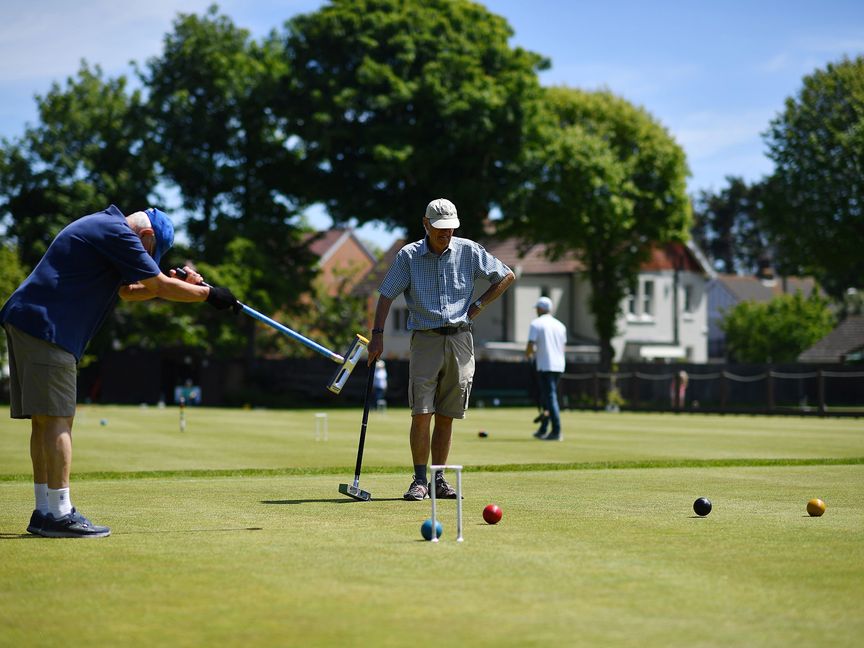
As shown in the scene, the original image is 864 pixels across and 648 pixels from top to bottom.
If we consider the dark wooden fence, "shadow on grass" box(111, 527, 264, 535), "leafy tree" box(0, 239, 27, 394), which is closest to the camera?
"shadow on grass" box(111, 527, 264, 535)

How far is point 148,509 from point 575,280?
55.7 m

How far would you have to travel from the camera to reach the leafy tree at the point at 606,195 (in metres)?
49.6

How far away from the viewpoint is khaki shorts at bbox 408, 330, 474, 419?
8789mm

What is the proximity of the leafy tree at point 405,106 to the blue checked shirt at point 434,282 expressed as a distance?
102ft

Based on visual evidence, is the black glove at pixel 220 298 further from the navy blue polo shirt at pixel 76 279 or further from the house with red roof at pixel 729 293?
the house with red roof at pixel 729 293

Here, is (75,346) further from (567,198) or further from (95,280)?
(567,198)

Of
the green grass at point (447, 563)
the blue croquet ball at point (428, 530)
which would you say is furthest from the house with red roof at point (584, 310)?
the blue croquet ball at point (428, 530)

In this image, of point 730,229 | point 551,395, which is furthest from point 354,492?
point 730,229

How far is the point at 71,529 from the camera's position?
666 cm

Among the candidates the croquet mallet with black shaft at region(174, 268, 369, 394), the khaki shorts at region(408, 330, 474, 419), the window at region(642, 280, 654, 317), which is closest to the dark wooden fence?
the window at region(642, 280, 654, 317)

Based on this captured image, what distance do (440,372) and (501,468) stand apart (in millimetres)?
3235

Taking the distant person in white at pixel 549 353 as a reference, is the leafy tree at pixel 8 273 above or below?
above

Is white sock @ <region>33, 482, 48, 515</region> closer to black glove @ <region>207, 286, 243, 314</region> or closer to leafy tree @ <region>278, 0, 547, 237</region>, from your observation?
black glove @ <region>207, 286, 243, 314</region>

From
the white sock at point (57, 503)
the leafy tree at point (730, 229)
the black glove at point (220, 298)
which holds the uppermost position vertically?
the leafy tree at point (730, 229)
